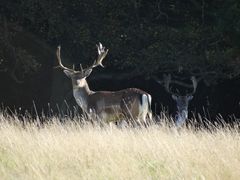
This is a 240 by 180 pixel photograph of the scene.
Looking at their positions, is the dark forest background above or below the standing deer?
above

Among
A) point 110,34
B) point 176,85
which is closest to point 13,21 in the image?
point 110,34

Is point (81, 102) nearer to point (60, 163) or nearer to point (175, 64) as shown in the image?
point (175, 64)

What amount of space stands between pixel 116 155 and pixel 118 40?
758 centimetres

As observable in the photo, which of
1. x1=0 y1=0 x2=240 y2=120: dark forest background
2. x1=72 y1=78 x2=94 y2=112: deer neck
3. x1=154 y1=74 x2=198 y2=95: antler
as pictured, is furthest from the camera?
x1=154 y1=74 x2=198 y2=95: antler

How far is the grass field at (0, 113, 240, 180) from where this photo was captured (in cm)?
598

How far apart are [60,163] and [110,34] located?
772 centimetres

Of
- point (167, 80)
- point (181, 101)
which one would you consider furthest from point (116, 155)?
point (167, 80)

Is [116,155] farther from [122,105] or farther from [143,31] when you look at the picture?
[143,31]

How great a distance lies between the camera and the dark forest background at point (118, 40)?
13.6m

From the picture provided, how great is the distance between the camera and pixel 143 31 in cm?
1408

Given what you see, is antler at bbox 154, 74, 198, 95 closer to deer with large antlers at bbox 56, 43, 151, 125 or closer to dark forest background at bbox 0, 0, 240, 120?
dark forest background at bbox 0, 0, 240, 120

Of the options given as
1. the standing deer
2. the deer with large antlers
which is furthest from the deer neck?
the standing deer

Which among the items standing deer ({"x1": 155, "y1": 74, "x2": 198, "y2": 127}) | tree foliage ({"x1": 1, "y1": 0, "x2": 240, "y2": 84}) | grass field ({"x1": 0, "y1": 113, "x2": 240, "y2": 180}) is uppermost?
tree foliage ({"x1": 1, "y1": 0, "x2": 240, "y2": 84})

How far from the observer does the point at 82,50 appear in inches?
578
